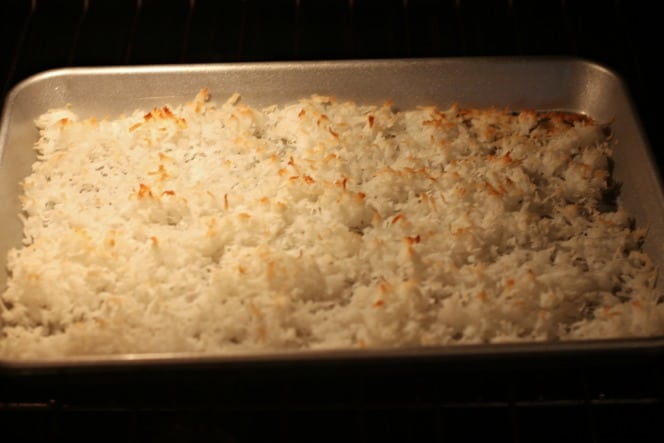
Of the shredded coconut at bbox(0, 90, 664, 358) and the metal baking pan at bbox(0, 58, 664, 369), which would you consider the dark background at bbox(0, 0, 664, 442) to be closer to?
the shredded coconut at bbox(0, 90, 664, 358)

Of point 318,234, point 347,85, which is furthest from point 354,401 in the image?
point 347,85

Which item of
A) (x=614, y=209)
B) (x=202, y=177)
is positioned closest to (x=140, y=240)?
(x=202, y=177)

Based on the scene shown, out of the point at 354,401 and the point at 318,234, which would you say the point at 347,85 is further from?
the point at 354,401

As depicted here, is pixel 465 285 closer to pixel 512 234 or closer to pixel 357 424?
pixel 512 234

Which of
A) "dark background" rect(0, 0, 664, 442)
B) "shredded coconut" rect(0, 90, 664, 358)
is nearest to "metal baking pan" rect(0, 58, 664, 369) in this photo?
"shredded coconut" rect(0, 90, 664, 358)

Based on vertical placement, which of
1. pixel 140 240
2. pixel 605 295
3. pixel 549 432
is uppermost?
pixel 140 240

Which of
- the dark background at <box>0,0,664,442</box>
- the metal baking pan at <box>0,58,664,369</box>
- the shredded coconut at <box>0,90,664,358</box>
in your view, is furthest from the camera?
the metal baking pan at <box>0,58,664,369</box>

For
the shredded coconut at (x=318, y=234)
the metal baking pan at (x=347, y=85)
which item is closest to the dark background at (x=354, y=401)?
the shredded coconut at (x=318, y=234)

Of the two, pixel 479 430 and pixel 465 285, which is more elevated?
pixel 465 285
